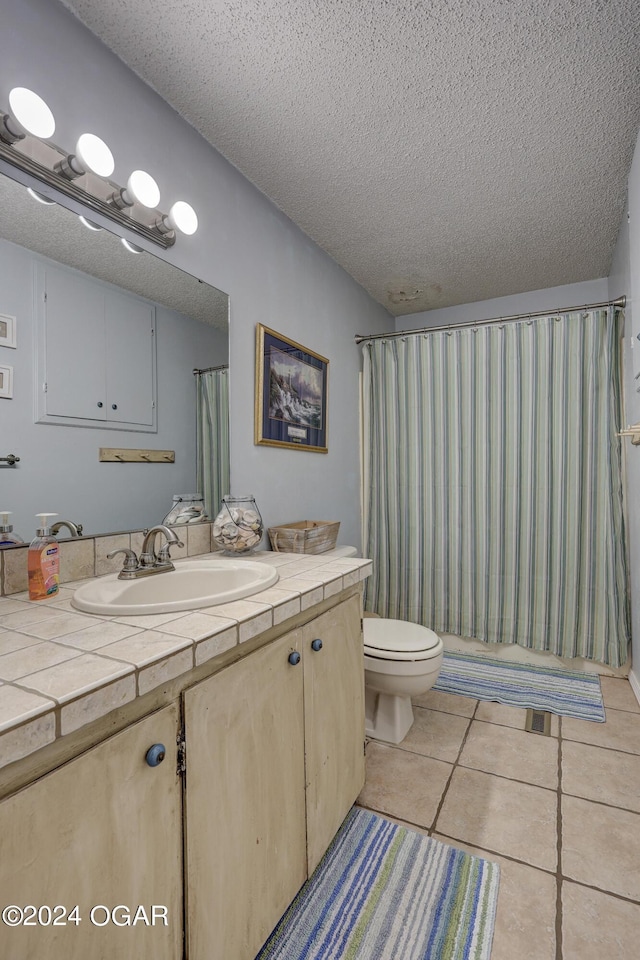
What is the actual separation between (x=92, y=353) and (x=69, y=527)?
0.49 meters

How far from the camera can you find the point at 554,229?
2.34 meters

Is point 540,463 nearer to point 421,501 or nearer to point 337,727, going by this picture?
point 421,501

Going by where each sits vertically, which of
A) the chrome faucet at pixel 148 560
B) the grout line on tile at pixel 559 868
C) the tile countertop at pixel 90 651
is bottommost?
Result: the grout line on tile at pixel 559 868

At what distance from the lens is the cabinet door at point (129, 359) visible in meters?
1.40

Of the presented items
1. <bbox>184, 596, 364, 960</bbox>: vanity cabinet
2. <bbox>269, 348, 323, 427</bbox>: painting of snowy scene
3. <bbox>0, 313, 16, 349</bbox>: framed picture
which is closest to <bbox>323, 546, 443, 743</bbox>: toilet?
<bbox>184, 596, 364, 960</bbox>: vanity cabinet

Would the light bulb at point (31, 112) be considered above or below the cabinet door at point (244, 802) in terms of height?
above

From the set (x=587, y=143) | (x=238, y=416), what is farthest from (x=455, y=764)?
(x=587, y=143)

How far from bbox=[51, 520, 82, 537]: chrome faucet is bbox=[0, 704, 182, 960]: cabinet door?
2.28 ft

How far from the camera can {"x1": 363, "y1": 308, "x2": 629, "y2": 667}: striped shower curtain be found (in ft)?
8.30

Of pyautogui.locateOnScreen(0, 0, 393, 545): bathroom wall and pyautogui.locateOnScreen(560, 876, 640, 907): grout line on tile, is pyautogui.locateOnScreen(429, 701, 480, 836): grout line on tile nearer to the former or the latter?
pyautogui.locateOnScreen(560, 876, 640, 907): grout line on tile

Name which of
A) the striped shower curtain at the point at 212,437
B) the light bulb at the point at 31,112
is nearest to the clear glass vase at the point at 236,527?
the striped shower curtain at the point at 212,437

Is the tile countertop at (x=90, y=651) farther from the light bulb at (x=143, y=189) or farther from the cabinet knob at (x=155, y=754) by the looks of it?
the light bulb at (x=143, y=189)

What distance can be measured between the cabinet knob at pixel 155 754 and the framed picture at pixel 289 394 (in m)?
1.41

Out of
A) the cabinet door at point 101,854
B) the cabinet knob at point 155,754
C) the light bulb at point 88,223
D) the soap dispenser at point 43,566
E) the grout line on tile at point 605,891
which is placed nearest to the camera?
the cabinet door at point 101,854
